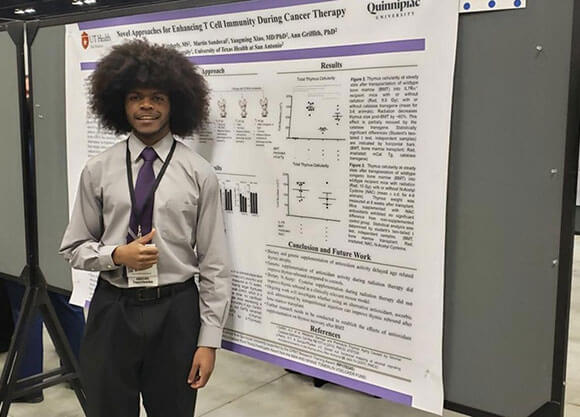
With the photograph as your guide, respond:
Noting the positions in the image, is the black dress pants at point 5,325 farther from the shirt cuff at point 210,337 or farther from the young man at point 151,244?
the shirt cuff at point 210,337

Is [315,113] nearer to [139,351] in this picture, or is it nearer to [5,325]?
[139,351]

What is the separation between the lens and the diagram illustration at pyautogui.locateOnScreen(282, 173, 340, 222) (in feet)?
5.27

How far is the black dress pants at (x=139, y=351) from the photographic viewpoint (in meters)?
1.72

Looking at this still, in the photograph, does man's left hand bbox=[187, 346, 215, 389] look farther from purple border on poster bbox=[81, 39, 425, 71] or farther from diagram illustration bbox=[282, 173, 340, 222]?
purple border on poster bbox=[81, 39, 425, 71]

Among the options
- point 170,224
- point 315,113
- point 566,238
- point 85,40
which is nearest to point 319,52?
point 315,113

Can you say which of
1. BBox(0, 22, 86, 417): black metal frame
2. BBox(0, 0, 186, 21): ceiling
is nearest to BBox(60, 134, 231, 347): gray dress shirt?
BBox(0, 22, 86, 417): black metal frame

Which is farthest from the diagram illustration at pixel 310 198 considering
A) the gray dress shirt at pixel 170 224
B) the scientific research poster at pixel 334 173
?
the gray dress shirt at pixel 170 224

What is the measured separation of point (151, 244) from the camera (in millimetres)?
1672

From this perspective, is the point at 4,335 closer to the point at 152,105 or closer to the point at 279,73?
the point at 152,105

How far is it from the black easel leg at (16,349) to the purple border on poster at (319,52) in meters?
1.23

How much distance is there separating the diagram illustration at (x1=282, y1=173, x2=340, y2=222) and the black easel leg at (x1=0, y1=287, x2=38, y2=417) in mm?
1310

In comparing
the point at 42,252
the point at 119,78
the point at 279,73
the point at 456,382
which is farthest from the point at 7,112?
the point at 456,382

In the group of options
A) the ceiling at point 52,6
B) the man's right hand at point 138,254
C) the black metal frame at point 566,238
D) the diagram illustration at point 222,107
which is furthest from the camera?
the ceiling at point 52,6

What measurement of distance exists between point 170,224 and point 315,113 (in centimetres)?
50
